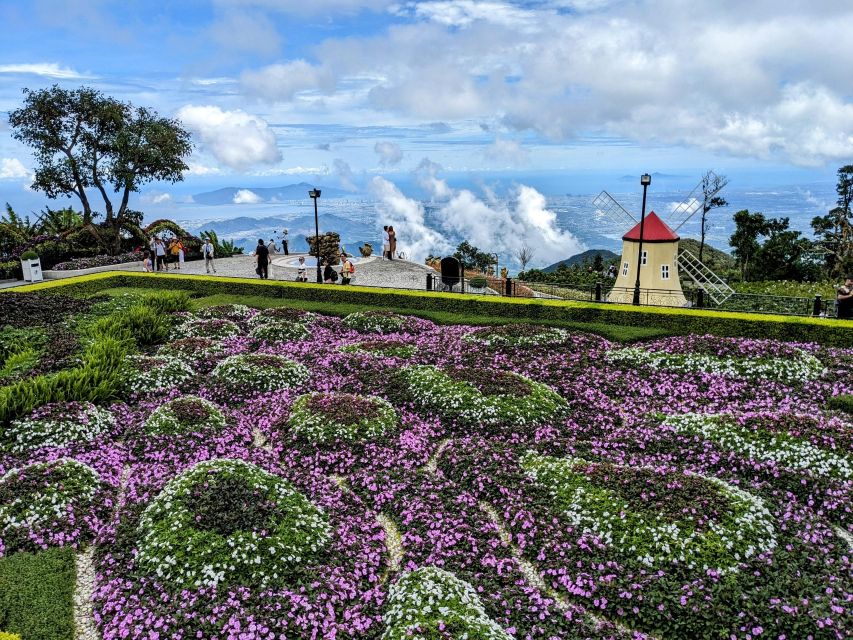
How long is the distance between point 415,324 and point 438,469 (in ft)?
32.2

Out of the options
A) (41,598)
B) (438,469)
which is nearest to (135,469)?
(41,598)

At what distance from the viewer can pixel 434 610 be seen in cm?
748

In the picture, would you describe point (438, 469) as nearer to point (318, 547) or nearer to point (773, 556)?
point (318, 547)

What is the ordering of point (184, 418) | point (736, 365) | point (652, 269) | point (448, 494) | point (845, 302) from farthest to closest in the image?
point (652, 269), point (845, 302), point (736, 365), point (184, 418), point (448, 494)

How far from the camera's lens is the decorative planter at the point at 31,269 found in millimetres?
32281

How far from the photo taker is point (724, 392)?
14484mm

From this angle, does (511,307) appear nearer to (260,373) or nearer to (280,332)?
(280,332)

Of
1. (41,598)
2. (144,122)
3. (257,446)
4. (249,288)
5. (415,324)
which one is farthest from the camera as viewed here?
(144,122)

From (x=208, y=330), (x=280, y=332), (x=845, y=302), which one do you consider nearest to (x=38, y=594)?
(x=280, y=332)

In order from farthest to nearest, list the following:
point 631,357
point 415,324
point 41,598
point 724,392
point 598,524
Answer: point 415,324 → point 631,357 → point 724,392 → point 598,524 → point 41,598

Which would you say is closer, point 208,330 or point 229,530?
point 229,530

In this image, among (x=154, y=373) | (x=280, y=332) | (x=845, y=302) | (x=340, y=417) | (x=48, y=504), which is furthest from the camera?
(x=280, y=332)

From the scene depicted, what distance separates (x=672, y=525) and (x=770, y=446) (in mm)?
3695

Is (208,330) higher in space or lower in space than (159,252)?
lower
